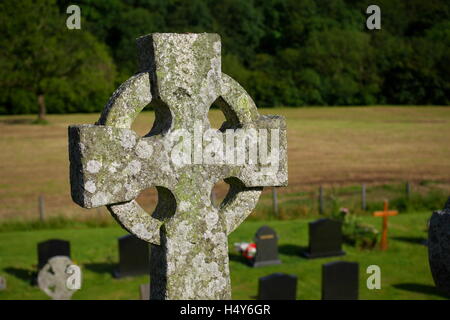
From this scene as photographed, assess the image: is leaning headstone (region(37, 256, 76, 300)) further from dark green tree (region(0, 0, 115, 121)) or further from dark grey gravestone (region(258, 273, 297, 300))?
dark green tree (region(0, 0, 115, 121))

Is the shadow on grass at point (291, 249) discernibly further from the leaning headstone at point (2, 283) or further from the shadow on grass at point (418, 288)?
the leaning headstone at point (2, 283)

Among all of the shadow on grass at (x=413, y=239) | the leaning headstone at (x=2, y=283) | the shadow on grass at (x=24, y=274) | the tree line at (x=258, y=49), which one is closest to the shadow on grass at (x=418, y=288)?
the shadow on grass at (x=413, y=239)

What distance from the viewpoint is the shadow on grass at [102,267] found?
44.2 ft

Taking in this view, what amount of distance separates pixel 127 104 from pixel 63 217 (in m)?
15.2

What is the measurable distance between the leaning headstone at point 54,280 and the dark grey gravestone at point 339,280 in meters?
5.59

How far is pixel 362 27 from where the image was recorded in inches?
2542

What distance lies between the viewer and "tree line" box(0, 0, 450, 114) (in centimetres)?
5188

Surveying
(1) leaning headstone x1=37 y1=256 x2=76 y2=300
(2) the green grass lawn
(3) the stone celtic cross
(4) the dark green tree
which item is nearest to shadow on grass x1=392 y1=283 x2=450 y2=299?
(2) the green grass lawn

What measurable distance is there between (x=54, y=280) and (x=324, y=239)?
275 inches

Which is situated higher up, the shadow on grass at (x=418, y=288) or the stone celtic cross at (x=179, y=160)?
the stone celtic cross at (x=179, y=160)

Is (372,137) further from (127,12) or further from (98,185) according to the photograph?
(98,185)

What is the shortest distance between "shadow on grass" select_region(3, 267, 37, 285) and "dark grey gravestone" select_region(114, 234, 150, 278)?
6.15 feet

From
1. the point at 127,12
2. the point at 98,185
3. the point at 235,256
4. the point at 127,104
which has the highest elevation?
the point at 127,12

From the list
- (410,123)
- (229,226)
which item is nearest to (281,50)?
(410,123)
